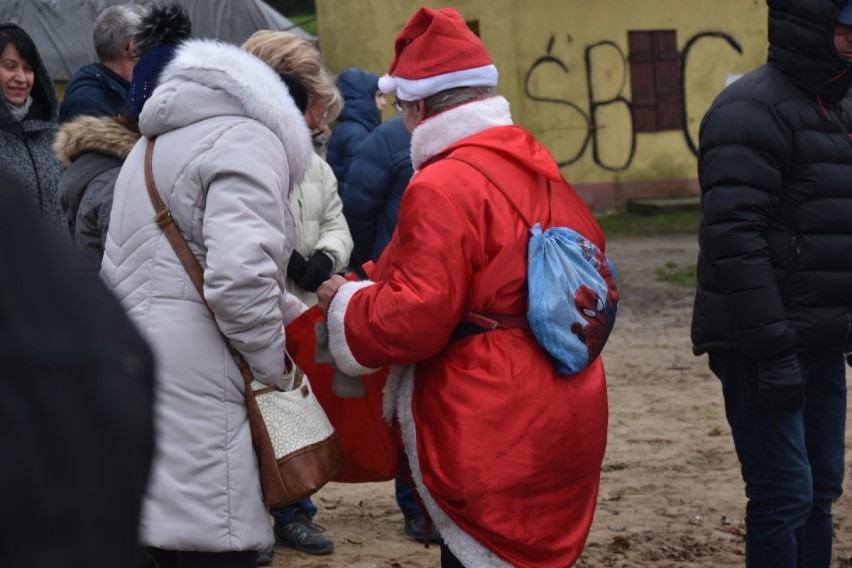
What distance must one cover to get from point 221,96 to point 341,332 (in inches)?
25.9

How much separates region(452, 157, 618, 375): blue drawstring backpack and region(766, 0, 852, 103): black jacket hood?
0.93 m

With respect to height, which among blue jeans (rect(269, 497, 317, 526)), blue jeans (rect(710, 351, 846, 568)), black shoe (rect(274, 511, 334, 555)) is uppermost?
blue jeans (rect(710, 351, 846, 568))

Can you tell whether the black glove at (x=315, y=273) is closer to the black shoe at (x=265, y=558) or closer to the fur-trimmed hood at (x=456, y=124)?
the black shoe at (x=265, y=558)

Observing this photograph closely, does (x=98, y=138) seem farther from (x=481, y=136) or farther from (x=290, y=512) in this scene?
(x=290, y=512)

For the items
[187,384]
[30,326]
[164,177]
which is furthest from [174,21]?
[30,326]

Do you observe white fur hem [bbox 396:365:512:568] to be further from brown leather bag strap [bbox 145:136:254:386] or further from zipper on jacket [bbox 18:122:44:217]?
zipper on jacket [bbox 18:122:44:217]

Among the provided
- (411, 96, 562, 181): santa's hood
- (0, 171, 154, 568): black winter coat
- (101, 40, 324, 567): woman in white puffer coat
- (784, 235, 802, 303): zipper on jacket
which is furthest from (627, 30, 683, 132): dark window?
(0, 171, 154, 568): black winter coat

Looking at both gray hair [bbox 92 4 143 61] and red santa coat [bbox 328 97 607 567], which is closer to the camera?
red santa coat [bbox 328 97 607 567]

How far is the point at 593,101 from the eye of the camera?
19391 millimetres

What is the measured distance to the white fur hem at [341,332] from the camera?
3416 mm

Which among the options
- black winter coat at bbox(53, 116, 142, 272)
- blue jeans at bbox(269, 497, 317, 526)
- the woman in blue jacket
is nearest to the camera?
black winter coat at bbox(53, 116, 142, 272)

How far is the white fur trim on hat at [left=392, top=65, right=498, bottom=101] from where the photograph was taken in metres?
3.46

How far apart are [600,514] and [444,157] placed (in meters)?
2.80

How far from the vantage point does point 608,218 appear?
62.3ft
